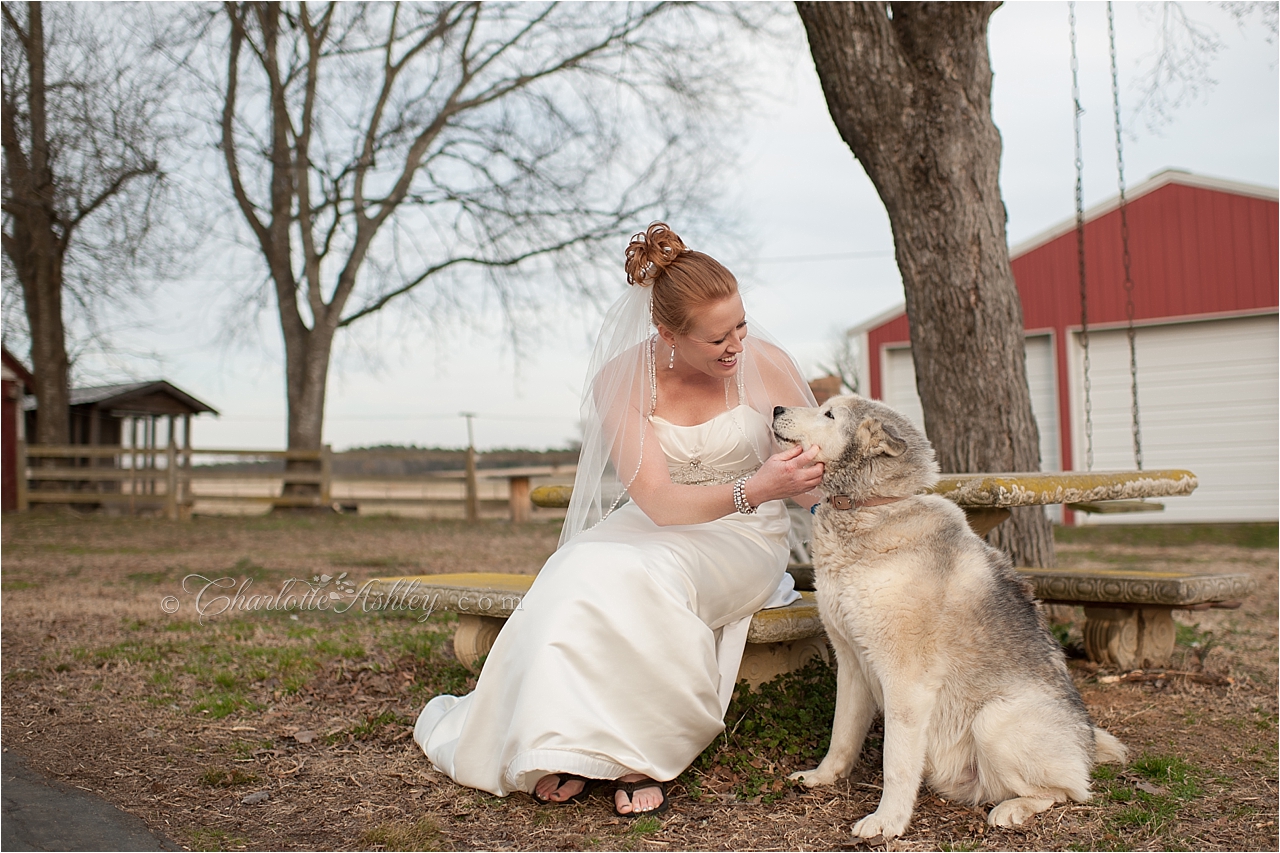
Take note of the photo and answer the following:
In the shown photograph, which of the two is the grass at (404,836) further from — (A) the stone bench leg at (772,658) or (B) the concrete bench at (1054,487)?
(B) the concrete bench at (1054,487)

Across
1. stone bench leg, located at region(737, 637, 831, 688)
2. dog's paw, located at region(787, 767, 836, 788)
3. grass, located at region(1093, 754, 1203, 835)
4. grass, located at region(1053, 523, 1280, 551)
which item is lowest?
grass, located at region(1053, 523, 1280, 551)

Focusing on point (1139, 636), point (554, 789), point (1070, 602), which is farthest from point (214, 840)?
point (1139, 636)

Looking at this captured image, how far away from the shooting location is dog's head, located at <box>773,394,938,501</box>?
3066mm

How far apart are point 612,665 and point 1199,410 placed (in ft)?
46.6

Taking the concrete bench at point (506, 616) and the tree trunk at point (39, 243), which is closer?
the concrete bench at point (506, 616)

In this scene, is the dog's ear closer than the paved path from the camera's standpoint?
No

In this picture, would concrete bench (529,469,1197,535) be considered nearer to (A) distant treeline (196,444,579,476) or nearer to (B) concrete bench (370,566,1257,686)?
(B) concrete bench (370,566,1257,686)

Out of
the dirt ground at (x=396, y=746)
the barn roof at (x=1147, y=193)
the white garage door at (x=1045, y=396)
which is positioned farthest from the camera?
the white garage door at (x=1045, y=396)

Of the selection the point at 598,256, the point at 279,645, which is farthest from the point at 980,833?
the point at 598,256

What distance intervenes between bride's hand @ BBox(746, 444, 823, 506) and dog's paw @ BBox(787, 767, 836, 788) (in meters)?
1.00

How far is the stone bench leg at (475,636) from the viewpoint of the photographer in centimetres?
441

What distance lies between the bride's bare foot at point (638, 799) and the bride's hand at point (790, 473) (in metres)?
1.08

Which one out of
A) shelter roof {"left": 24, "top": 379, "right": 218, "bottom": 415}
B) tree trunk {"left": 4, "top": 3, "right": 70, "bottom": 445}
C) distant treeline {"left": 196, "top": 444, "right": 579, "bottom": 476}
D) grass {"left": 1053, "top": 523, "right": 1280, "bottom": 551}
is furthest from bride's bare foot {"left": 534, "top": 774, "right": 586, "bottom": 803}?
shelter roof {"left": 24, "top": 379, "right": 218, "bottom": 415}

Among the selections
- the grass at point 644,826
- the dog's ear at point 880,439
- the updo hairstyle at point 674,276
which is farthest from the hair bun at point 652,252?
the grass at point 644,826
